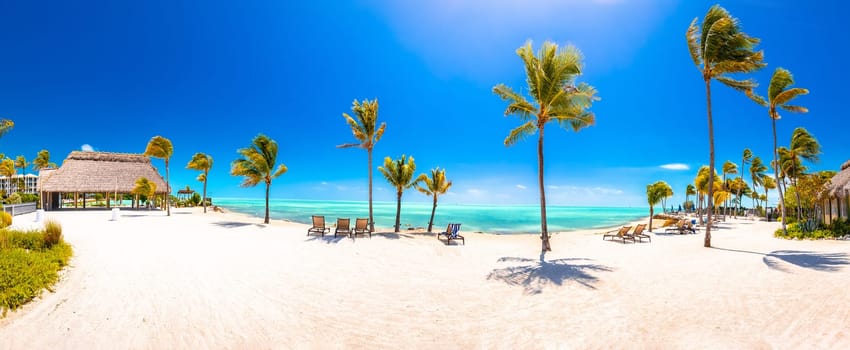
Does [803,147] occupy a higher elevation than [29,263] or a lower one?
higher

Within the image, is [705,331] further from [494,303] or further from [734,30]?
[734,30]

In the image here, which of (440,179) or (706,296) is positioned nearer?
(706,296)

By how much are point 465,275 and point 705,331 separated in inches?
179

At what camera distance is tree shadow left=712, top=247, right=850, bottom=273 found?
24.0ft

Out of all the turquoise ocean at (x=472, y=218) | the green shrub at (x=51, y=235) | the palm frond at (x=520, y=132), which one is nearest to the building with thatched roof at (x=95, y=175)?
the turquoise ocean at (x=472, y=218)

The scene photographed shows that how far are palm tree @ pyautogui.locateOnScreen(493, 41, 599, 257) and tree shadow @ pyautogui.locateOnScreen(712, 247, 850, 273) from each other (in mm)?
5656

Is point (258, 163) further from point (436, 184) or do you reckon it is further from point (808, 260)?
point (808, 260)

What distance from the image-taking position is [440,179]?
19.8m

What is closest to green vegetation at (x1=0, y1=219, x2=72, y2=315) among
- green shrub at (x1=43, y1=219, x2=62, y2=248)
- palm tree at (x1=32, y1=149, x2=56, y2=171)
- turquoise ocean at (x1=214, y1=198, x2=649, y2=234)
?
green shrub at (x1=43, y1=219, x2=62, y2=248)

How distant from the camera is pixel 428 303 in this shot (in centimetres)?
607

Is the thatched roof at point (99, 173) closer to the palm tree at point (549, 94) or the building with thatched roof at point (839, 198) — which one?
the palm tree at point (549, 94)

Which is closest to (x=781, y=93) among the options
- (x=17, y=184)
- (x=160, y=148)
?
(x=160, y=148)

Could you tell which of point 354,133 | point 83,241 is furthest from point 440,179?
point 83,241

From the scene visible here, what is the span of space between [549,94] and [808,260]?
7771 mm
